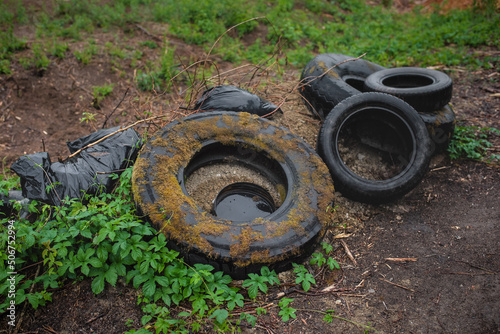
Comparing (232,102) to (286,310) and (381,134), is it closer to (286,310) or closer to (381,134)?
(381,134)

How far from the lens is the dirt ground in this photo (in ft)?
Result: 8.18

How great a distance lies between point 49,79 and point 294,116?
12.1 ft

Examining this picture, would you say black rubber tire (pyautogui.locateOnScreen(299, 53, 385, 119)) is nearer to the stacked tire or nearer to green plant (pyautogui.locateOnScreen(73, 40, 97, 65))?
the stacked tire

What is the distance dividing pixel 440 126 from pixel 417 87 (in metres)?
0.63

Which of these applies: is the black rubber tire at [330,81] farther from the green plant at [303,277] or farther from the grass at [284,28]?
the green plant at [303,277]

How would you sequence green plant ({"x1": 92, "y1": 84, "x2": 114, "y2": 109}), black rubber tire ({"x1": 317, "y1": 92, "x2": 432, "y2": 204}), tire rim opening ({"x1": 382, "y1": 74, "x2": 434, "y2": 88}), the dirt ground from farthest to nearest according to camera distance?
1. green plant ({"x1": 92, "y1": 84, "x2": 114, "y2": 109})
2. tire rim opening ({"x1": 382, "y1": 74, "x2": 434, "y2": 88})
3. black rubber tire ({"x1": 317, "y1": 92, "x2": 432, "y2": 204})
4. the dirt ground

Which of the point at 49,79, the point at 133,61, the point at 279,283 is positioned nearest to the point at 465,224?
the point at 279,283

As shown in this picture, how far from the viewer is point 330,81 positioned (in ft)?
14.2

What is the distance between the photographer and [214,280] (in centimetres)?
261

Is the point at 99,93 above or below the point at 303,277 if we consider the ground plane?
above

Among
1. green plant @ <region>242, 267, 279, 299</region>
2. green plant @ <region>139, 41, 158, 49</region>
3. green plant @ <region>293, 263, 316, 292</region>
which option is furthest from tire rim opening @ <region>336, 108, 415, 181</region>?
green plant @ <region>139, 41, 158, 49</region>

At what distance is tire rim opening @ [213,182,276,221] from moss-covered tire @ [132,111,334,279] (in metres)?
0.20

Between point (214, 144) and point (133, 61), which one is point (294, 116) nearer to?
point (214, 144)

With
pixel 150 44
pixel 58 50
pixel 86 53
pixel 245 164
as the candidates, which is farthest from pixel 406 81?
pixel 58 50
